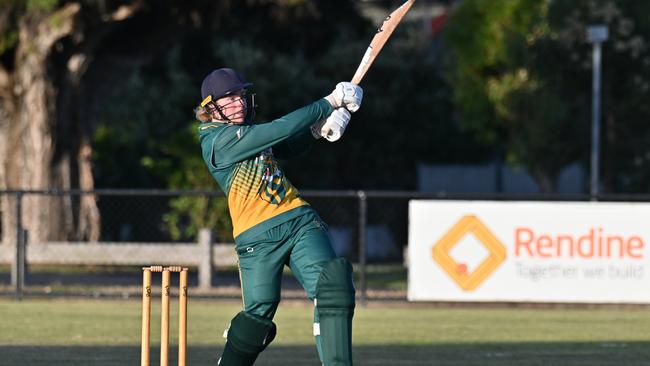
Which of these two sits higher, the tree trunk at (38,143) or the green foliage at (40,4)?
the green foliage at (40,4)

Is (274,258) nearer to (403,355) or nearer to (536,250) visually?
(403,355)

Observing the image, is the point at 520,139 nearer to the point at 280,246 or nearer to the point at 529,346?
the point at 529,346

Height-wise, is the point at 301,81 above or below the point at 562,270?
above

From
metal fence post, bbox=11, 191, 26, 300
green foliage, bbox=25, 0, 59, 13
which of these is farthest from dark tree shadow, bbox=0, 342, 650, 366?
green foliage, bbox=25, 0, 59, 13

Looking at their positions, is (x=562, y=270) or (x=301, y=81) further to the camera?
(x=301, y=81)

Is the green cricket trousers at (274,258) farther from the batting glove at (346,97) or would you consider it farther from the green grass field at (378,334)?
the green grass field at (378,334)

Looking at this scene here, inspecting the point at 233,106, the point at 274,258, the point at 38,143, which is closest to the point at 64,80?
the point at 38,143

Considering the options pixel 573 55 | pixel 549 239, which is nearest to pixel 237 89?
pixel 549 239

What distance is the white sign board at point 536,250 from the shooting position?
62.3 ft

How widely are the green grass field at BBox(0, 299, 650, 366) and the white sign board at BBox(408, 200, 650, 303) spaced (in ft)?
1.16

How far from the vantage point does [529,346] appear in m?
14.5

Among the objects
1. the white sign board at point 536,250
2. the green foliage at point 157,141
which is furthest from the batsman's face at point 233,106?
the green foliage at point 157,141

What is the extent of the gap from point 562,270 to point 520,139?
51.2 ft

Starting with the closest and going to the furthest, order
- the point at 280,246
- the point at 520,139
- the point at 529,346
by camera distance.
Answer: the point at 280,246
the point at 529,346
the point at 520,139
